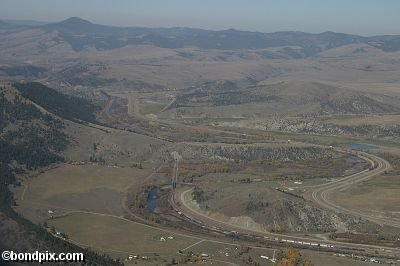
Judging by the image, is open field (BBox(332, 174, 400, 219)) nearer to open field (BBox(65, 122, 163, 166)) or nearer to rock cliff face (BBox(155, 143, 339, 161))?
rock cliff face (BBox(155, 143, 339, 161))

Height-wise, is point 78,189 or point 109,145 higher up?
point 109,145

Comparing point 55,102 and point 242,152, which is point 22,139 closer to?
point 55,102

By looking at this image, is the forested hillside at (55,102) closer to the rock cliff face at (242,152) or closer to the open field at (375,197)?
the rock cliff face at (242,152)

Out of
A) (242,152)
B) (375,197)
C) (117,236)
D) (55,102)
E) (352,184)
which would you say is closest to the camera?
(117,236)

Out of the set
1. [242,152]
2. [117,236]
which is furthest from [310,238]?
[242,152]

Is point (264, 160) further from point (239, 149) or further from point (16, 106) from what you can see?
point (16, 106)

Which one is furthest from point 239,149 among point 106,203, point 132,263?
point 132,263

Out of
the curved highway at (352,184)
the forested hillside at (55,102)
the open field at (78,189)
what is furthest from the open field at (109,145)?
the curved highway at (352,184)

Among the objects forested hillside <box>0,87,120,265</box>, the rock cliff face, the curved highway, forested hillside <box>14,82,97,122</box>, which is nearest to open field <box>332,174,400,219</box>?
the curved highway

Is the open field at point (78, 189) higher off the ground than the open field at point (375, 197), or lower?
lower

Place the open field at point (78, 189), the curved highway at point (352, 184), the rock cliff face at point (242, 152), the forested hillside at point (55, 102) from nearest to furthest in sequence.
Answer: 1. the curved highway at point (352, 184)
2. the open field at point (78, 189)
3. the rock cliff face at point (242, 152)
4. the forested hillside at point (55, 102)

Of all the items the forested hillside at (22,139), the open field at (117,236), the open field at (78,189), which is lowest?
the open field at (117,236)
